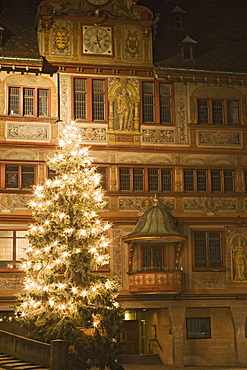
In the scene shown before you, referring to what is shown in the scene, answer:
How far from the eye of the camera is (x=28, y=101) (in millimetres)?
34469

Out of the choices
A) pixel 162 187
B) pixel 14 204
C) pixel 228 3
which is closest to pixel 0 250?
pixel 14 204

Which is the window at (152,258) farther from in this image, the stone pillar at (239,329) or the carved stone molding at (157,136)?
the carved stone molding at (157,136)

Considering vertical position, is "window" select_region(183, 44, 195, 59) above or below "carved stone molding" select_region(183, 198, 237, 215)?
above

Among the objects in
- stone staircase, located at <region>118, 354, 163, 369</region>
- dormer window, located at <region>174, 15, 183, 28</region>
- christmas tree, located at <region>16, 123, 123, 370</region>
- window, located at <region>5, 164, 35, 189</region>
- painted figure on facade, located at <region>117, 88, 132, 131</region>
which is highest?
dormer window, located at <region>174, 15, 183, 28</region>

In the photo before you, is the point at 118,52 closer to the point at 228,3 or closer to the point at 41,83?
the point at 41,83

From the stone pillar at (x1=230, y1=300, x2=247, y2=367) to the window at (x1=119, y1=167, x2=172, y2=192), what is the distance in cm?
622

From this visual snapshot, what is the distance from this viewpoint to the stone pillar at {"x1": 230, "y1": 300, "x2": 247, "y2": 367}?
34.4 metres

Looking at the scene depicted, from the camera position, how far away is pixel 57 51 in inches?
1374

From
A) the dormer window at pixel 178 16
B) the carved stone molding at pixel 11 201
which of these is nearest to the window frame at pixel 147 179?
the carved stone molding at pixel 11 201

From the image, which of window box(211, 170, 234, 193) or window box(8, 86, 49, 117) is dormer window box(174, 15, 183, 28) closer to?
window box(211, 170, 234, 193)

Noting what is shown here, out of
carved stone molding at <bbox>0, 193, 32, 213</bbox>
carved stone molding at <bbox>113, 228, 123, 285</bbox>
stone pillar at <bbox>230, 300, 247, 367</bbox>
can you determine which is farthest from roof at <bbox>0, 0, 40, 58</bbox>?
stone pillar at <bbox>230, 300, 247, 367</bbox>

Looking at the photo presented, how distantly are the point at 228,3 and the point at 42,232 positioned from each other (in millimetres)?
19373

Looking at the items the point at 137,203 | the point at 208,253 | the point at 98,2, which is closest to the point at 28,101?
the point at 98,2

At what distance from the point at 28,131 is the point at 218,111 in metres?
9.18
